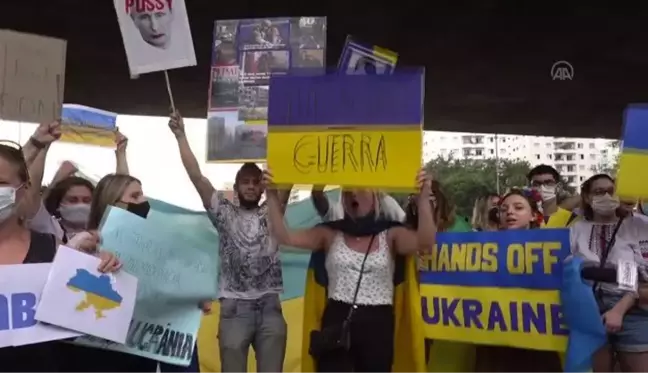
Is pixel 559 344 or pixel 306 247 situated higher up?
pixel 306 247

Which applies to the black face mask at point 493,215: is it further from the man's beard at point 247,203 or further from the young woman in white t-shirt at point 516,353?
the man's beard at point 247,203

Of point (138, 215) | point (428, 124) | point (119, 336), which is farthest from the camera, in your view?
point (428, 124)

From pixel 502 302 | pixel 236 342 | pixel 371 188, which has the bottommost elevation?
pixel 236 342

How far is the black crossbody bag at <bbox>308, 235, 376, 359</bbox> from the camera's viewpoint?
3869 mm

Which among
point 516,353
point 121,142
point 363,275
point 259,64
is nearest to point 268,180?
point 363,275

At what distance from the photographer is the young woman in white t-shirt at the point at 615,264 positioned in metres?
4.06

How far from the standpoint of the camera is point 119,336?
3.38 metres

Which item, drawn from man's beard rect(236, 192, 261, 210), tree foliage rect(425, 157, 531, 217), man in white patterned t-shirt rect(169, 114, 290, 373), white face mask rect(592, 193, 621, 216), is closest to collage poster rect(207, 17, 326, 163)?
man's beard rect(236, 192, 261, 210)

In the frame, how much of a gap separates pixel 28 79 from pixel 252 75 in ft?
4.65

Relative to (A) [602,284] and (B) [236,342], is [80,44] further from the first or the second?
(A) [602,284]

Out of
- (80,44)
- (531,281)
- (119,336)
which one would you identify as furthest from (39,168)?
(80,44)

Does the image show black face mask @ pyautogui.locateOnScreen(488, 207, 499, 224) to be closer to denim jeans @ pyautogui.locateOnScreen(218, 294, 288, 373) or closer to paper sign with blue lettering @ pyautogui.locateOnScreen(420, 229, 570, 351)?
paper sign with blue lettering @ pyautogui.locateOnScreen(420, 229, 570, 351)

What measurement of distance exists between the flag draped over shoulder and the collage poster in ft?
6.53

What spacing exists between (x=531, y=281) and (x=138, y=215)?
2.13m
